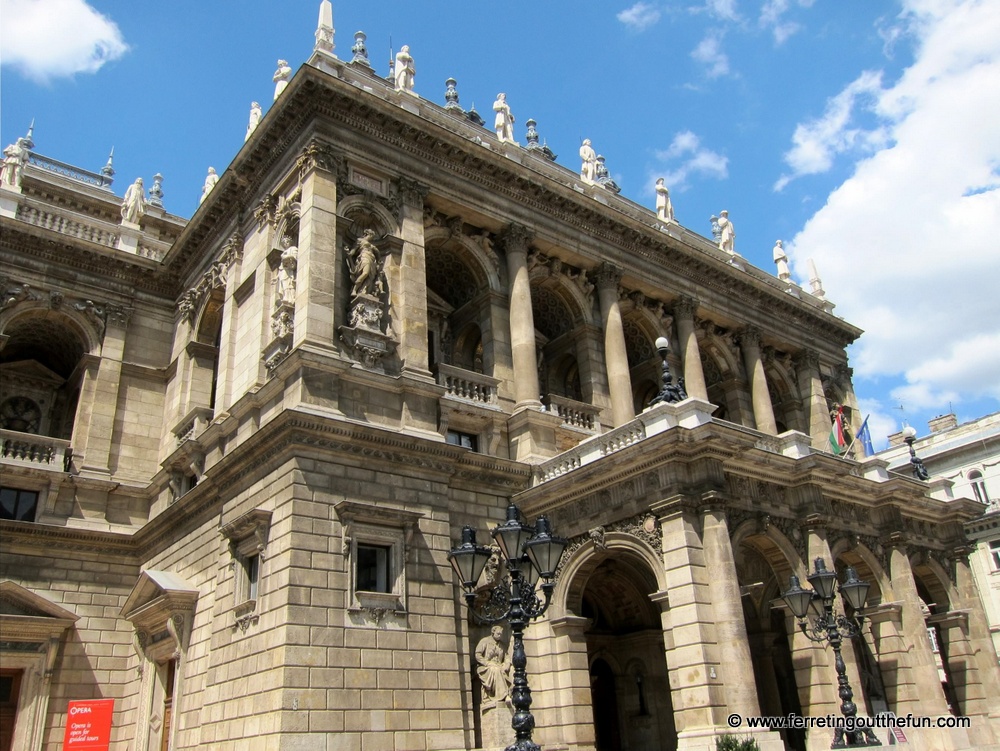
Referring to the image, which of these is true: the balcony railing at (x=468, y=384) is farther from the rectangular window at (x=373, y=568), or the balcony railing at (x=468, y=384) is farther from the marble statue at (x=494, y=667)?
the marble statue at (x=494, y=667)

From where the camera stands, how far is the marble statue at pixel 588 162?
34.3m

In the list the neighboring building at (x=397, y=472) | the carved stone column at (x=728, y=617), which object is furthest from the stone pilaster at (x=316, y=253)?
the carved stone column at (x=728, y=617)

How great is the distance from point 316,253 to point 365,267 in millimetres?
1524

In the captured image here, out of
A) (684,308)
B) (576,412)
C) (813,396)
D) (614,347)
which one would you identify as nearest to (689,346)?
(684,308)

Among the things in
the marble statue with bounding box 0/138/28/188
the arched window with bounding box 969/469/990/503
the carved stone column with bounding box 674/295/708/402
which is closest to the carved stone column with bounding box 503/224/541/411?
the carved stone column with bounding box 674/295/708/402

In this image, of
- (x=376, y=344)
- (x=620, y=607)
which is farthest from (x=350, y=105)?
(x=620, y=607)

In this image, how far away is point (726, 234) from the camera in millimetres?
39812

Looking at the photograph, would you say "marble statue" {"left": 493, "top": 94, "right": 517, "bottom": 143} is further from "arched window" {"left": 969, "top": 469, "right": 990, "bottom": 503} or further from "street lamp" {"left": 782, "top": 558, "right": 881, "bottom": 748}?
"arched window" {"left": 969, "top": 469, "right": 990, "bottom": 503}

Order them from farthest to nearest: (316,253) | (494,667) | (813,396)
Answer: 1. (813,396)
2. (316,253)
3. (494,667)

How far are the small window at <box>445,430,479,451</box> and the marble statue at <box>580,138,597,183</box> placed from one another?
13446 millimetres

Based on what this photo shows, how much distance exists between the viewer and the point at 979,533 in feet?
167

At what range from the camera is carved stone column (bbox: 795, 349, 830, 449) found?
124 ft

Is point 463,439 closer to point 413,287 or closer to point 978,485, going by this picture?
point 413,287

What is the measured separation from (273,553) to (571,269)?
15.9m
